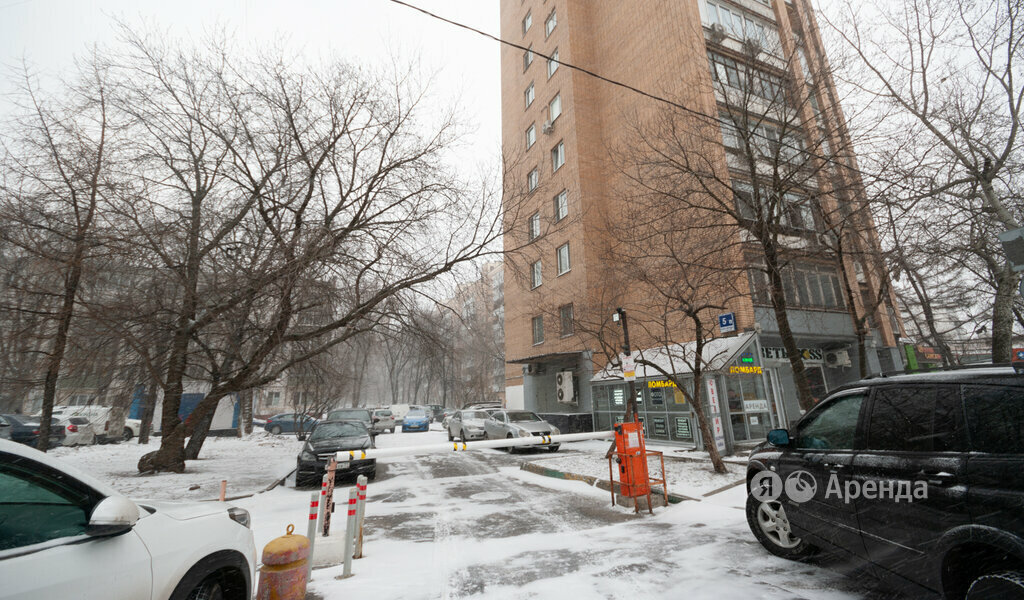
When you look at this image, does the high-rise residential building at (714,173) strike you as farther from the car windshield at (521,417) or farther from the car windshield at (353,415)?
the car windshield at (353,415)

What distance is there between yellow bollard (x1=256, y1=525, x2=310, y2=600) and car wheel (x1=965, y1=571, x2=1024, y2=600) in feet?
16.2

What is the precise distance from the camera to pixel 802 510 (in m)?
4.02

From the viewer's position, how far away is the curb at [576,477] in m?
7.56

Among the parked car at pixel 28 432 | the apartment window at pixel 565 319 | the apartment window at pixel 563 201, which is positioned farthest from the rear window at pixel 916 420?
the parked car at pixel 28 432

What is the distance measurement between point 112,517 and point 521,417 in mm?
14623

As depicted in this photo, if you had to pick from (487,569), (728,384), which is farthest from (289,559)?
(728,384)

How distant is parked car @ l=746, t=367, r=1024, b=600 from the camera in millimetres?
2461

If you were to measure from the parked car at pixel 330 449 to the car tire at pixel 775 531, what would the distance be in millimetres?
8247

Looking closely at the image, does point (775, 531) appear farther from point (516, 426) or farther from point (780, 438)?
point (516, 426)

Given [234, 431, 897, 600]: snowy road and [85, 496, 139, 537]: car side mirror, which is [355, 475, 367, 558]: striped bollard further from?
[85, 496, 139, 537]: car side mirror

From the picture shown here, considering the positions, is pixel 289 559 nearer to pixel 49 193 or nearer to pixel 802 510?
pixel 802 510

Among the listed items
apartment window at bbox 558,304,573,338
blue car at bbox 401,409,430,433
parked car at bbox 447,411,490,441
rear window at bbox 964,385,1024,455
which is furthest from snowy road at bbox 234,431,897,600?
blue car at bbox 401,409,430,433

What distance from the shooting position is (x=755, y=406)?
14.5 metres

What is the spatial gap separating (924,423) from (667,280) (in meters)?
7.01
